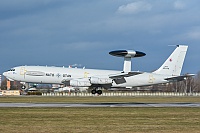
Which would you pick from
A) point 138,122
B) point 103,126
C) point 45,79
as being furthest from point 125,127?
point 45,79

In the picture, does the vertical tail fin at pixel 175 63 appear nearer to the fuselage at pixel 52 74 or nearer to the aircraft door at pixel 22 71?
the fuselage at pixel 52 74

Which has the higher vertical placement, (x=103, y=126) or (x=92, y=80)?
(x=92, y=80)

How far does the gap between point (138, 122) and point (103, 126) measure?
3.29 meters

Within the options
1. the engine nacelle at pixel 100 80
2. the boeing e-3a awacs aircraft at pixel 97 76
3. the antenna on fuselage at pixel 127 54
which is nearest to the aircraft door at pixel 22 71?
the boeing e-3a awacs aircraft at pixel 97 76

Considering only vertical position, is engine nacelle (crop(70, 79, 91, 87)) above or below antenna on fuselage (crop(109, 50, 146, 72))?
below

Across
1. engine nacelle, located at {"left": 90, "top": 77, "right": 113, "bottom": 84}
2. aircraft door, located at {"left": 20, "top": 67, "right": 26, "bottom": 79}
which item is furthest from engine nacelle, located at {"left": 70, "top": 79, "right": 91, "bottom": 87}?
aircraft door, located at {"left": 20, "top": 67, "right": 26, "bottom": 79}

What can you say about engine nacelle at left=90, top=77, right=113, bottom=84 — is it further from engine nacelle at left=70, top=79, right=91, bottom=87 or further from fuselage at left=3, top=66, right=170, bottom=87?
engine nacelle at left=70, top=79, right=91, bottom=87

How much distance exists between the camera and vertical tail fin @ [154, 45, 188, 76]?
85812 millimetres

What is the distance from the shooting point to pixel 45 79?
73562 mm

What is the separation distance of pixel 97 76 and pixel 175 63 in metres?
16.8

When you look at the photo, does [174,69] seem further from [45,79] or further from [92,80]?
[45,79]

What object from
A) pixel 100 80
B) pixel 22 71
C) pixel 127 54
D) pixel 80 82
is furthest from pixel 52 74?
pixel 127 54

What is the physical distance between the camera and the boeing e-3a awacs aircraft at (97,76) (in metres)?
73.6

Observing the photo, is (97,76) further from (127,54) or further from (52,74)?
(127,54)
